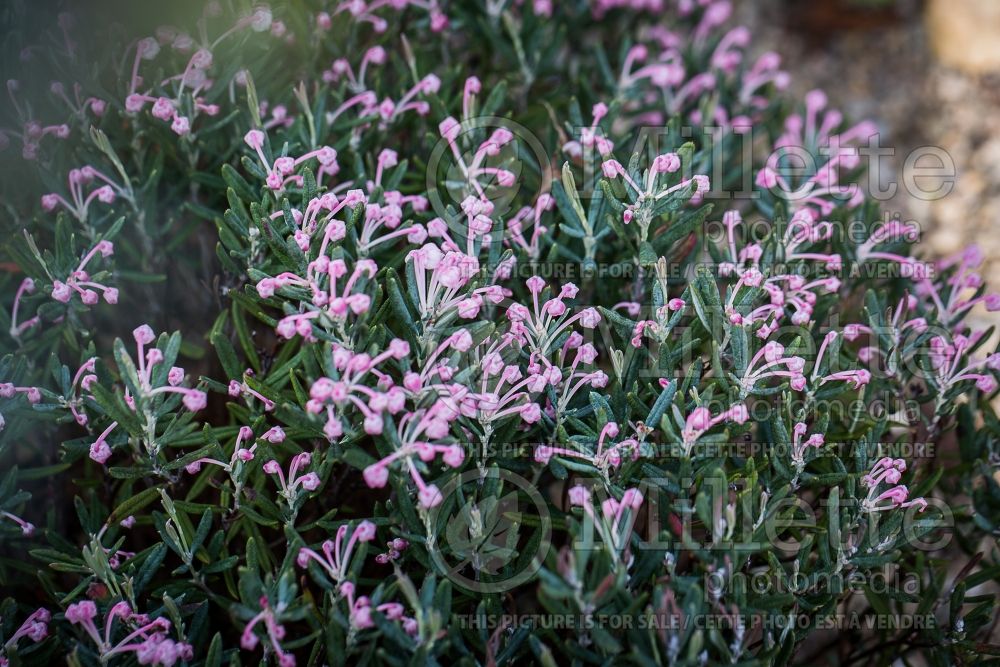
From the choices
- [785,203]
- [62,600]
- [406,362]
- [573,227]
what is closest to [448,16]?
[573,227]

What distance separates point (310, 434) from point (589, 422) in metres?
0.45

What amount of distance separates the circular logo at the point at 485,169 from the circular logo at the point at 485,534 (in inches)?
17.3

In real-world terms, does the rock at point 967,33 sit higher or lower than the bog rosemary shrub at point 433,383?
higher

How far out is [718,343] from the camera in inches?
52.2

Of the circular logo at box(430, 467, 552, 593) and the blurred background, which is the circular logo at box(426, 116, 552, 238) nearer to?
the circular logo at box(430, 467, 552, 593)

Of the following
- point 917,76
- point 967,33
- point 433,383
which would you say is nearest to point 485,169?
point 433,383

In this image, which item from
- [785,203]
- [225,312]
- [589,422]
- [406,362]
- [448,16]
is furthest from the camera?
[448,16]

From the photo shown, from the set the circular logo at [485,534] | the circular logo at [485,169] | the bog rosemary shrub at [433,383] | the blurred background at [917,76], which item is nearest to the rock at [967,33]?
the blurred background at [917,76]

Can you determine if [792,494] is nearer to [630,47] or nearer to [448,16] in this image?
[630,47]

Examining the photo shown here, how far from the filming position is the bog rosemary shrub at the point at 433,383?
119cm

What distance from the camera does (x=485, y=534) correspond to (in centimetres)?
123

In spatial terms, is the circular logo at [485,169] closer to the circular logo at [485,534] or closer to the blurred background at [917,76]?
the circular logo at [485,534]

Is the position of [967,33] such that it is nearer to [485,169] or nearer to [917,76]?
[917,76]

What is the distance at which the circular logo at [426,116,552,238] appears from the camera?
1448 mm
